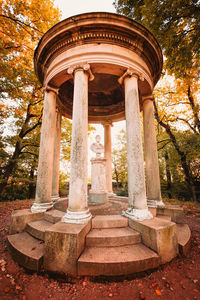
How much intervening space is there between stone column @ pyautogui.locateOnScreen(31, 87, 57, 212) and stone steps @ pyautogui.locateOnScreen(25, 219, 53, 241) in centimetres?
61

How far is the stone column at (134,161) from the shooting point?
16.2 feet

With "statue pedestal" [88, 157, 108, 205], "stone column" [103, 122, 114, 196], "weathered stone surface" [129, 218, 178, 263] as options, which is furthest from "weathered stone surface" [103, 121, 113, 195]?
"weathered stone surface" [129, 218, 178, 263]

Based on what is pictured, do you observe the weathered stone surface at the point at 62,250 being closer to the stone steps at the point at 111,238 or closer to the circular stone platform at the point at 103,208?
the stone steps at the point at 111,238

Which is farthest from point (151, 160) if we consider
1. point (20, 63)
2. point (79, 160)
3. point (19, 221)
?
point (20, 63)

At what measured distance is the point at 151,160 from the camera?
729cm

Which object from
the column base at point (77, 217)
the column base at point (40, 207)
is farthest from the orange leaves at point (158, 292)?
the column base at point (40, 207)

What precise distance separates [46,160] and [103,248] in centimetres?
447

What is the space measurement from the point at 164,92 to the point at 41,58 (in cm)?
1515

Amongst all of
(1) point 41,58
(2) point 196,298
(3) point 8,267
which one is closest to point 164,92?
(1) point 41,58

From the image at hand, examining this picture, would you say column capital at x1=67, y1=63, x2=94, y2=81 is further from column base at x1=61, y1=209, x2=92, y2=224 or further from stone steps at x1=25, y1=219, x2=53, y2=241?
stone steps at x1=25, y1=219, x2=53, y2=241

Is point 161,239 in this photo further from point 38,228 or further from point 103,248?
point 38,228

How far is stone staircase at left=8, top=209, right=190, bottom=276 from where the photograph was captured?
10.7 ft

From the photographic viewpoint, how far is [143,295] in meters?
2.80

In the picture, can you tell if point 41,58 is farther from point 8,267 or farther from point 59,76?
point 8,267
